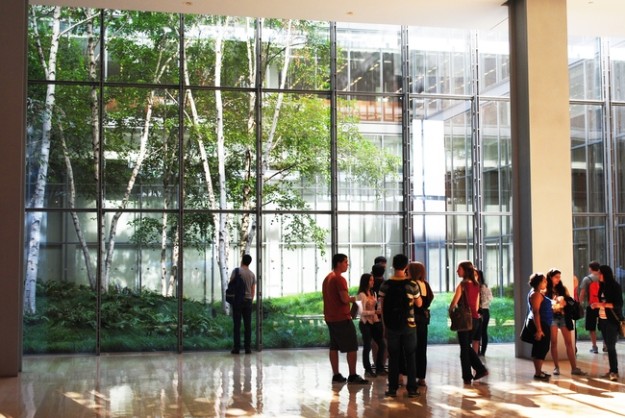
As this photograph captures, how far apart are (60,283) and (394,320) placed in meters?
7.64

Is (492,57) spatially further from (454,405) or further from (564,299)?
(454,405)

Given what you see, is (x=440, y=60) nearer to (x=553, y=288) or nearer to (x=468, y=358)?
(x=553, y=288)

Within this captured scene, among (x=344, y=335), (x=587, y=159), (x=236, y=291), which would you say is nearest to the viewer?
(x=344, y=335)

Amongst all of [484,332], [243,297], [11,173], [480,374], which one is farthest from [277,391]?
[484,332]

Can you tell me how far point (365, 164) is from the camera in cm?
1605

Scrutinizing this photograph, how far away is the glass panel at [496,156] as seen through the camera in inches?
661

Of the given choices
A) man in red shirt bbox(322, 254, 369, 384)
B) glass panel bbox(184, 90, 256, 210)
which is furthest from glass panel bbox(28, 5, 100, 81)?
man in red shirt bbox(322, 254, 369, 384)

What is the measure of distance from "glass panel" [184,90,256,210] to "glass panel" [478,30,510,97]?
15.5 ft

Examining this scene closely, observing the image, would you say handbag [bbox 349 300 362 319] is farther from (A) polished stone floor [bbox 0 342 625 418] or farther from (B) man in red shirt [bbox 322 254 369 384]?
(A) polished stone floor [bbox 0 342 625 418]

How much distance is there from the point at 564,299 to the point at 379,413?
3.69m

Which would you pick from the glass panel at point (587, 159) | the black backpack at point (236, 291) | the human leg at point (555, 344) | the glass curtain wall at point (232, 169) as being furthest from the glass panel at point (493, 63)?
the human leg at point (555, 344)

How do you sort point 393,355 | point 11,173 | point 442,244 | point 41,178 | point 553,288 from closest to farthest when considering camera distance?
point 393,355 < point 553,288 < point 11,173 < point 41,178 < point 442,244

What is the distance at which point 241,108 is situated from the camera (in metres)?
15.6

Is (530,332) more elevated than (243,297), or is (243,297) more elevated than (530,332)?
(243,297)
